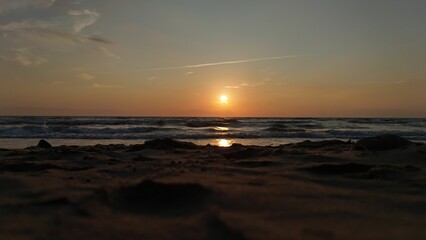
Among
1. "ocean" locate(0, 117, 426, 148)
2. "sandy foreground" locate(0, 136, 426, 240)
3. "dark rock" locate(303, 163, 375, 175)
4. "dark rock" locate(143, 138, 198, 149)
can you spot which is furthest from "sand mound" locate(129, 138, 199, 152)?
"ocean" locate(0, 117, 426, 148)

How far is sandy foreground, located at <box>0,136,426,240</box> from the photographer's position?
2039 mm

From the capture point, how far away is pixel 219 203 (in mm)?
2598

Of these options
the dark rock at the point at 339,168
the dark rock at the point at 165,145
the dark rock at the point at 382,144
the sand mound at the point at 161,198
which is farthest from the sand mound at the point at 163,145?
the sand mound at the point at 161,198

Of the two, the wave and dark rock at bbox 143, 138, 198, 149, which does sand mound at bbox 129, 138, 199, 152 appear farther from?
the wave

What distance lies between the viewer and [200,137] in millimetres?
19203

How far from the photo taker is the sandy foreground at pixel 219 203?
6.69ft

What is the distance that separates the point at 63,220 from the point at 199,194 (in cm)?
96

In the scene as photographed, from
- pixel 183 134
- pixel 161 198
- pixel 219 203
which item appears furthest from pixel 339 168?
pixel 183 134

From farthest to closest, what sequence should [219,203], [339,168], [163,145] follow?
[163,145] < [339,168] < [219,203]

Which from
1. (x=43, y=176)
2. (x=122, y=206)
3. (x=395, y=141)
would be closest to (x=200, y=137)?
(x=395, y=141)

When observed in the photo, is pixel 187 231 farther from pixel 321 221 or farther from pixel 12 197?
pixel 12 197

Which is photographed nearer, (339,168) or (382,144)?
(339,168)

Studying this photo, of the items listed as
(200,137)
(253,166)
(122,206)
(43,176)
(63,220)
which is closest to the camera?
(63,220)

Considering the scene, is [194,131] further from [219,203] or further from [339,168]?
[219,203]
